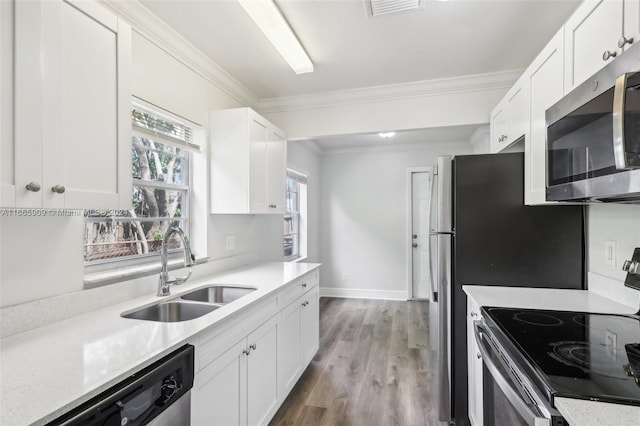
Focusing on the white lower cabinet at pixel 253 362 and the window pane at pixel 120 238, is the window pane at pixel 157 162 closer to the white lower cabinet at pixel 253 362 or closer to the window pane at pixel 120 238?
the window pane at pixel 120 238

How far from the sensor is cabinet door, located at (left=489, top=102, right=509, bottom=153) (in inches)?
88.5

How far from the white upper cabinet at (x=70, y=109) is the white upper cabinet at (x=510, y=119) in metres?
2.15

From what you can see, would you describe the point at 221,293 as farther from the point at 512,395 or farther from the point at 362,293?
the point at 362,293

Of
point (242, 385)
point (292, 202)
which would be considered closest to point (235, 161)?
point (242, 385)

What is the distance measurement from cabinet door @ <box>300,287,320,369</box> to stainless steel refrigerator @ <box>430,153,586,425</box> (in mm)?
1039

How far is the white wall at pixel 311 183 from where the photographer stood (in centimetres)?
434

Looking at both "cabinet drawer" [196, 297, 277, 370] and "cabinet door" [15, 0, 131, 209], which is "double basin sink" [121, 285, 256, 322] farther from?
"cabinet door" [15, 0, 131, 209]

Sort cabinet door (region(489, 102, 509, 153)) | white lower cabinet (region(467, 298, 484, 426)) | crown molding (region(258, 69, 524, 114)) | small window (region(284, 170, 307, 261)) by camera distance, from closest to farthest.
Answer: white lower cabinet (region(467, 298, 484, 426))
cabinet door (region(489, 102, 509, 153))
crown molding (region(258, 69, 524, 114))
small window (region(284, 170, 307, 261))

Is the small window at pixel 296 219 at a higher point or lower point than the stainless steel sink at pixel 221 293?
higher

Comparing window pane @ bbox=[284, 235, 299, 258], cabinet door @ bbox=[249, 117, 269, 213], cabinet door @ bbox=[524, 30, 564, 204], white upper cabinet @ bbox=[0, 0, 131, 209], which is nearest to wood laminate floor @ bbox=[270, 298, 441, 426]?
window pane @ bbox=[284, 235, 299, 258]

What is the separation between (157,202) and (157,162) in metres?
0.28

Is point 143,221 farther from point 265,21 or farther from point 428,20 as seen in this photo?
point 428,20

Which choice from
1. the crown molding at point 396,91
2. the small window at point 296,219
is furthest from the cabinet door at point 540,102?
the small window at point 296,219

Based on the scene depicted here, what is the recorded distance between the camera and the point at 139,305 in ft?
5.26
